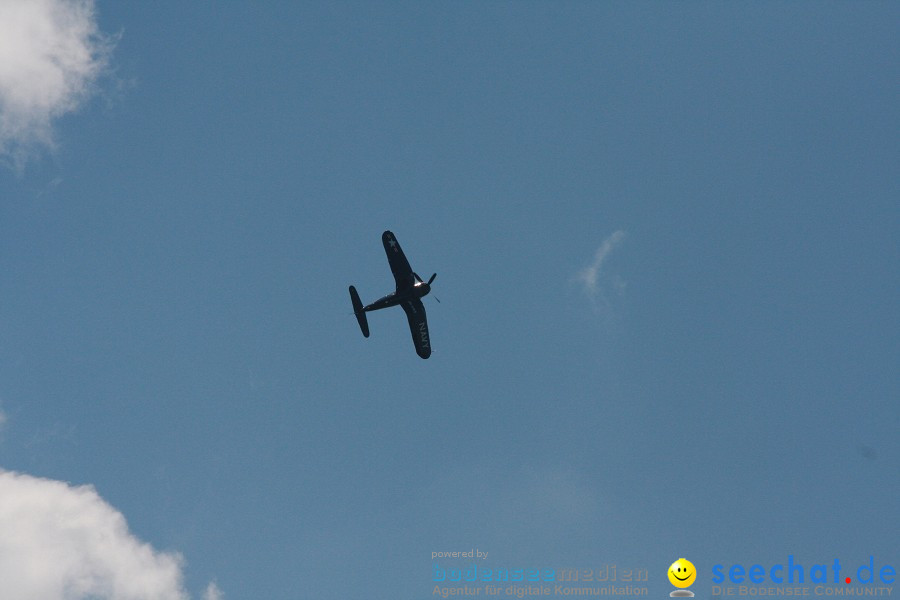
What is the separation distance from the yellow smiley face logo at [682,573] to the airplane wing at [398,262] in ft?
138

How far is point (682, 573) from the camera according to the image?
66.7 metres

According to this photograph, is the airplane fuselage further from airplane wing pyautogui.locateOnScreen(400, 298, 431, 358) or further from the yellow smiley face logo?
the yellow smiley face logo

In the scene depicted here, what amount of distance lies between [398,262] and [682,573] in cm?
4560

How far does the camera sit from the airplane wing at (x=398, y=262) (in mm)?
86375

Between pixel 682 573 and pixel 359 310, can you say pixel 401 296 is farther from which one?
pixel 682 573

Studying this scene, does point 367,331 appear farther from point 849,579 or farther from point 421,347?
point 849,579

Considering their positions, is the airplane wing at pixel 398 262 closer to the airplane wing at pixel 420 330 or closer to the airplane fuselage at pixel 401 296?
the airplane fuselage at pixel 401 296

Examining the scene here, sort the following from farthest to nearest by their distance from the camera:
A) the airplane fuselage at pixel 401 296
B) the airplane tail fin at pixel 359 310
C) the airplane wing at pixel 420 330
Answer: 1. the airplane wing at pixel 420 330
2. the airplane tail fin at pixel 359 310
3. the airplane fuselage at pixel 401 296

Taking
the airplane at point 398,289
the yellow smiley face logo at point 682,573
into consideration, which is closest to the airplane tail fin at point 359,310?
the airplane at point 398,289

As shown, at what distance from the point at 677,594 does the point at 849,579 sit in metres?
19.5

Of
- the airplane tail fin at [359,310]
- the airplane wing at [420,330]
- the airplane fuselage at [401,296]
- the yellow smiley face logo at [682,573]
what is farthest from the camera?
the airplane wing at [420,330]

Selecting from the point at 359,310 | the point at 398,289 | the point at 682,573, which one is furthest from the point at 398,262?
the point at 682,573

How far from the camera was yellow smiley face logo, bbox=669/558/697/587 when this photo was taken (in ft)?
217

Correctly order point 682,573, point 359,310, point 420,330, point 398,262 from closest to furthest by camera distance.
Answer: point 682,573 < point 398,262 < point 359,310 < point 420,330
